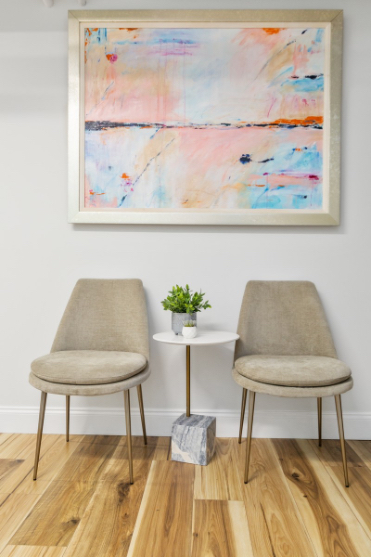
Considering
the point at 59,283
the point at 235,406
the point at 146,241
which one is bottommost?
the point at 235,406

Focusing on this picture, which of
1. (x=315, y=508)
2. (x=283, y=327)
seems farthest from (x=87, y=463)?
(x=283, y=327)

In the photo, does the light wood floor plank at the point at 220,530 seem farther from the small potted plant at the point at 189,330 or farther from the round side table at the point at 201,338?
the small potted plant at the point at 189,330

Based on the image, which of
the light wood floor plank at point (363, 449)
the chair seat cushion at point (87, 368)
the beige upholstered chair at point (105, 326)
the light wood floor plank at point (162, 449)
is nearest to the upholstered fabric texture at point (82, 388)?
the chair seat cushion at point (87, 368)

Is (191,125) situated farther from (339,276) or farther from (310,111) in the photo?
(339,276)

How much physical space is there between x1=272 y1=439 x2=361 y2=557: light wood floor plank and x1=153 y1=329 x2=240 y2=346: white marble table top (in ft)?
2.07

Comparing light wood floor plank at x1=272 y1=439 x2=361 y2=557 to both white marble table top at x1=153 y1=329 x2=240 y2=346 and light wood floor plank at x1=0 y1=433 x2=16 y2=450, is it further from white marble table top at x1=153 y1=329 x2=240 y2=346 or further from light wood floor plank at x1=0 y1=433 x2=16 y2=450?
light wood floor plank at x1=0 y1=433 x2=16 y2=450

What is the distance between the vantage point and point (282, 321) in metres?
2.14

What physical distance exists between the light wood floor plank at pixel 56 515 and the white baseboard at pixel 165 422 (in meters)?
0.53

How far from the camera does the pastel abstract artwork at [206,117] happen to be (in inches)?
86.7

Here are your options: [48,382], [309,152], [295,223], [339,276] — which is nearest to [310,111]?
[309,152]

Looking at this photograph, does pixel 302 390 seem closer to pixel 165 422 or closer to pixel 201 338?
pixel 201 338

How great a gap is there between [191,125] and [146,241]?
65 centimetres

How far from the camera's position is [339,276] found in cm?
226

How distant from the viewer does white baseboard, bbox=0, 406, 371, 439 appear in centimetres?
226
